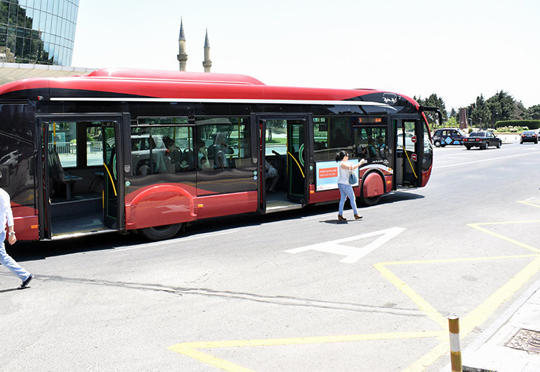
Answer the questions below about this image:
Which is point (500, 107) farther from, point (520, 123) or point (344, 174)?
point (344, 174)

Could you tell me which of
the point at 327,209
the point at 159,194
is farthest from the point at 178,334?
the point at 327,209

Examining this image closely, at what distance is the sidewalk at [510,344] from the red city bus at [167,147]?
6178 millimetres

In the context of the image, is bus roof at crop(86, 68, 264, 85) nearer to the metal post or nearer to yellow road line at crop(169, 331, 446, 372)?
yellow road line at crop(169, 331, 446, 372)

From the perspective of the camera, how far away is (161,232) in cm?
980

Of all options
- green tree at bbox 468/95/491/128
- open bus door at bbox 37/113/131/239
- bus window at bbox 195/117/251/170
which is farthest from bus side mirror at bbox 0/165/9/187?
green tree at bbox 468/95/491/128

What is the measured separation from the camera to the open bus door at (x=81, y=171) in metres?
8.49

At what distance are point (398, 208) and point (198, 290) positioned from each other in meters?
7.90

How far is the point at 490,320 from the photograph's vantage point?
5.60 meters

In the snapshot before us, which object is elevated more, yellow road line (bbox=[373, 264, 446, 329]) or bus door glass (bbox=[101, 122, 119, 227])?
bus door glass (bbox=[101, 122, 119, 227])

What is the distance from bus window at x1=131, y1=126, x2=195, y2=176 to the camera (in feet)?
30.3

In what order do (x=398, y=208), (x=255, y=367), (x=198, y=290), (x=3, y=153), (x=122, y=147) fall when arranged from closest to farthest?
(x=255, y=367) < (x=198, y=290) < (x=3, y=153) < (x=122, y=147) < (x=398, y=208)

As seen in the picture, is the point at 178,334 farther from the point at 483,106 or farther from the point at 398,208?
the point at 483,106

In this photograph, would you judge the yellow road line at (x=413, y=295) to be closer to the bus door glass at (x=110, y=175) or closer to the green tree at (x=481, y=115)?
the bus door glass at (x=110, y=175)

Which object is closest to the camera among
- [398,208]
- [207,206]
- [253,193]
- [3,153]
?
[3,153]
